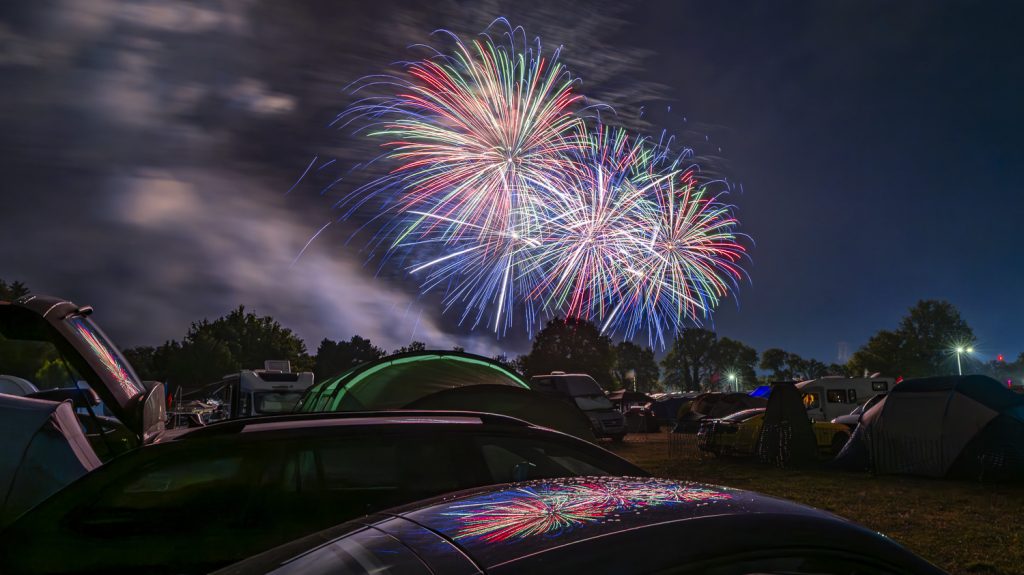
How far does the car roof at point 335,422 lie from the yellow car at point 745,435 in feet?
50.6

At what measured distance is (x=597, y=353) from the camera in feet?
256

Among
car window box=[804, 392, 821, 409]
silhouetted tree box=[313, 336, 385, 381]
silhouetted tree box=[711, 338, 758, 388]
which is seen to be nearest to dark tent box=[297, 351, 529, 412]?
car window box=[804, 392, 821, 409]

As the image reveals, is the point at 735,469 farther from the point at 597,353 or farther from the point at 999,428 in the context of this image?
the point at 597,353

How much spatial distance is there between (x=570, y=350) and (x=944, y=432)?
6433 centimetres

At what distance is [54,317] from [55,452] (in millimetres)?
1159

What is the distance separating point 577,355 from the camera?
7719 cm


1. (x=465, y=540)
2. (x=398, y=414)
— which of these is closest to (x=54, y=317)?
(x=398, y=414)

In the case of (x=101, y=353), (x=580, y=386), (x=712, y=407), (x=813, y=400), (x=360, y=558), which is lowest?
(x=360, y=558)

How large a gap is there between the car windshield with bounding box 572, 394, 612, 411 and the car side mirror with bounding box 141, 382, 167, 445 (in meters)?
19.0

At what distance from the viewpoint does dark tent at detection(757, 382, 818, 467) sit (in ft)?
52.9

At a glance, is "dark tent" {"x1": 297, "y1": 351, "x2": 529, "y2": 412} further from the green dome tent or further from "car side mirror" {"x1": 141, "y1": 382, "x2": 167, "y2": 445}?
"car side mirror" {"x1": 141, "y1": 382, "x2": 167, "y2": 445}

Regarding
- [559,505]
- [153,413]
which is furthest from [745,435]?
[559,505]

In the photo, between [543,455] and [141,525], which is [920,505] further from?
[141,525]

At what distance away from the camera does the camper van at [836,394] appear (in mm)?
30078
